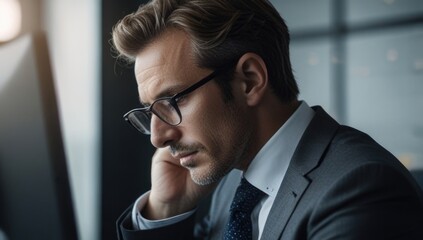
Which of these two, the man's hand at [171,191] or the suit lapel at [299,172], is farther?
the man's hand at [171,191]

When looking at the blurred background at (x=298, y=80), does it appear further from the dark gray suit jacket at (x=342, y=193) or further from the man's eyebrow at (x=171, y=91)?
the dark gray suit jacket at (x=342, y=193)

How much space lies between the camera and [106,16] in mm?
2348

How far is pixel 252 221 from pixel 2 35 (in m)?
0.60

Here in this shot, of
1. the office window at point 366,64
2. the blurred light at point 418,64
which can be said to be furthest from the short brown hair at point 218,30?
the blurred light at point 418,64

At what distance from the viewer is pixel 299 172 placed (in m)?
0.99

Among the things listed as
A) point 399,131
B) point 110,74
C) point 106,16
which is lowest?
point 399,131

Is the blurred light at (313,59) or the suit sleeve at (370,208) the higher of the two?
the blurred light at (313,59)

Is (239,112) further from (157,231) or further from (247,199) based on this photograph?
(157,231)

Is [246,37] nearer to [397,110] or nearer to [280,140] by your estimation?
[280,140]

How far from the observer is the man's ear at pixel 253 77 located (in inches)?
42.3

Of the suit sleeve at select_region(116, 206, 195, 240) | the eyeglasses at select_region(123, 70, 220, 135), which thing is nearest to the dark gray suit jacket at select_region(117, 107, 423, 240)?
the eyeglasses at select_region(123, 70, 220, 135)

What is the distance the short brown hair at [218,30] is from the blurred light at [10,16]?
10.0 inches

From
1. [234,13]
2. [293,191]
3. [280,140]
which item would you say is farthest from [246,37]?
[293,191]

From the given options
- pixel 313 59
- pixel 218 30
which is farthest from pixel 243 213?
pixel 313 59
